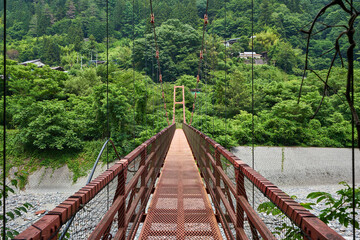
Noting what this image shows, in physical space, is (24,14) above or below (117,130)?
above

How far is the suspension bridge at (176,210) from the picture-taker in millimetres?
772

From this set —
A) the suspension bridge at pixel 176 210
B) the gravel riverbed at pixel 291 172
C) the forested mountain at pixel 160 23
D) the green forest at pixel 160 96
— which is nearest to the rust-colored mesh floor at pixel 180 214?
the suspension bridge at pixel 176 210

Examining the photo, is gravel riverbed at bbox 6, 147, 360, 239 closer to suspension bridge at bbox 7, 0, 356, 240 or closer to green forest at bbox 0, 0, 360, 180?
green forest at bbox 0, 0, 360, 180

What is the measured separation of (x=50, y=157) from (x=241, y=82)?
1576 centimetres

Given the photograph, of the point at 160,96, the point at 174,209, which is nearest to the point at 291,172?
the point at 160,96

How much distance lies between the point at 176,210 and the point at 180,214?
0.35 ft

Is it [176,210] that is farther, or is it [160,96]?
[160,96]

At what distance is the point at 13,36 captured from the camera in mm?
37812

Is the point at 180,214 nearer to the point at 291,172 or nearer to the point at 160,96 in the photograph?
the point at 291,172

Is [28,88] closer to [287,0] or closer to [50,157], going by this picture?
[50,157]

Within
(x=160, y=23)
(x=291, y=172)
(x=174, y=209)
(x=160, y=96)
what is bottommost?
(x=291, y=172)

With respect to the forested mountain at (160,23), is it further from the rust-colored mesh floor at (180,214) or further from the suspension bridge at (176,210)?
the suspension bridge at (176,210)

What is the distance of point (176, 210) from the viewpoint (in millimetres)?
2426

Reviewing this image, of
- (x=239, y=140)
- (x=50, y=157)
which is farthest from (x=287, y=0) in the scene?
(x=50, y=157)
